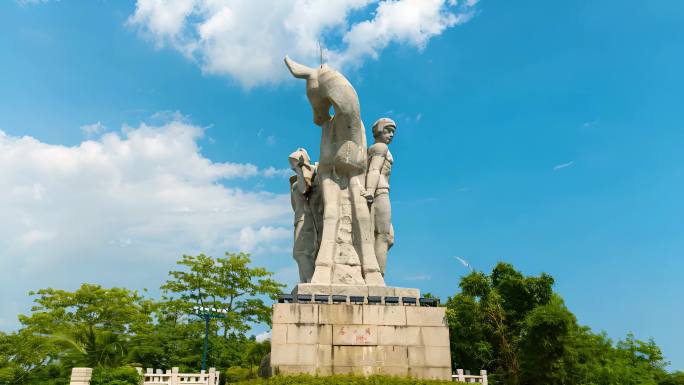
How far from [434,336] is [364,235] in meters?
2.35

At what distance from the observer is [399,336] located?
26.5 ft

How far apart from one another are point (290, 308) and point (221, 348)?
61.6 feet

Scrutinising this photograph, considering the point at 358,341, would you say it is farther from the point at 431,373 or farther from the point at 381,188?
the point at 381,188

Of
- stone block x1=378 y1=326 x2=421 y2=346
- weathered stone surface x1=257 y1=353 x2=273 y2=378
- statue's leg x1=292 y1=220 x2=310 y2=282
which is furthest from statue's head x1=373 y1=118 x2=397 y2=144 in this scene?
→ weathered stone surface x1=257 y1=353 x2=273 y2=378

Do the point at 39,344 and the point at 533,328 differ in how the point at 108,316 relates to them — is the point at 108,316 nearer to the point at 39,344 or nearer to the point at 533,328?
the point at 39,344

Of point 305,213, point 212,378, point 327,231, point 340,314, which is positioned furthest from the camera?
point 212,378

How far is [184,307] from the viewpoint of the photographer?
2594 centimetres

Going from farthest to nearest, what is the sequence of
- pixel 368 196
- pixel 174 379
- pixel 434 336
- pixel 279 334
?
pixel 174 379, pixel 368 196, pixel 434 336, pixel 279 334

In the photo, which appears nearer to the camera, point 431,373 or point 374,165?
point 431,373

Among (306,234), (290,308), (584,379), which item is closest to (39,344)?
(306,234)

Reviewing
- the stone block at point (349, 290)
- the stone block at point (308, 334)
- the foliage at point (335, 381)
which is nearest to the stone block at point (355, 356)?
the stone block at point (308, 334)

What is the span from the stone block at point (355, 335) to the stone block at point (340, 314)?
8cm

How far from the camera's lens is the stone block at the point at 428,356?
7988mm

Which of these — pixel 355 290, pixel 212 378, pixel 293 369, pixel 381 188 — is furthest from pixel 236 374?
pixel 293 369
